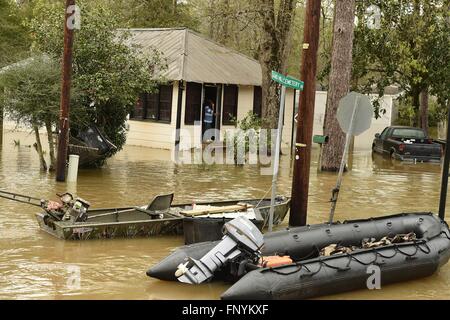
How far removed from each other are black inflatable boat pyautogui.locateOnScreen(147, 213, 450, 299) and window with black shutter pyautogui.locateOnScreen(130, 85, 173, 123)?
18508mm

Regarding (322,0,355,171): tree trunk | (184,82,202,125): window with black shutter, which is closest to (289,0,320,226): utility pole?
(322,0,355,171): tree trunk

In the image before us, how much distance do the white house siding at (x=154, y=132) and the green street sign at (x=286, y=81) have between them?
55.7 feet

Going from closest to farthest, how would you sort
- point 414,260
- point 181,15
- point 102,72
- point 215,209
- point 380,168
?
point 414,260, point 215,209, point 102,72, point 380,168, point 181,15

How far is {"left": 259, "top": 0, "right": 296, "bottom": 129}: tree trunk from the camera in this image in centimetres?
2764

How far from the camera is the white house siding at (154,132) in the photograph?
1152 inches

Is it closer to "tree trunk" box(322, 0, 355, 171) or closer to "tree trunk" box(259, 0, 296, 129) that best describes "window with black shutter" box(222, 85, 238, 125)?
"tree trunk" box(259, 0, 296, 129)

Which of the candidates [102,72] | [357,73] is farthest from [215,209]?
[357,73]

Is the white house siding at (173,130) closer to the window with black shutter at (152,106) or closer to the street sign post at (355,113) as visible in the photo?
the window with black shutter at (152,106)

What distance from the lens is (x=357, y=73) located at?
31984 millimetres

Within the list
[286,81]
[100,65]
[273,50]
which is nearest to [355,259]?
[286,81]

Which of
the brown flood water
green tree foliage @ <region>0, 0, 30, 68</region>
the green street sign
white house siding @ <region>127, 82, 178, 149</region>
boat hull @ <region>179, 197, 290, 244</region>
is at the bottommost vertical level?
the brown flood water

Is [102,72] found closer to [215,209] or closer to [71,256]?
[215,209]
